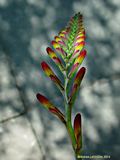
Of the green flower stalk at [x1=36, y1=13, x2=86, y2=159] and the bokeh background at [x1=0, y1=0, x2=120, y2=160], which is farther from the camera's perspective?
the bokeh background at [x1=0, y1=0, x2=120, y2=160]

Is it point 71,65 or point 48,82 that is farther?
point 48,82

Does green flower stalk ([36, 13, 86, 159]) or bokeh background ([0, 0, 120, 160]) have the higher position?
bokeh background ([0, 0, 120, 160])

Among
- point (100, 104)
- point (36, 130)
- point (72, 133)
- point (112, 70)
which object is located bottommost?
point (72, 133)

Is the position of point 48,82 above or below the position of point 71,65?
above

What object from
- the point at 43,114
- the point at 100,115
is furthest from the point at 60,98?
the point at 100,115

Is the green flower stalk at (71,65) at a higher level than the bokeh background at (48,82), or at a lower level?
lower

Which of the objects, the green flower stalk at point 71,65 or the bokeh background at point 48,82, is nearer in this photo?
the green flower stalk at point 71,65

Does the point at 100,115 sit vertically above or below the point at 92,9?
below

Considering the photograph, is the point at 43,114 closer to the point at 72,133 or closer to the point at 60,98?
the point at 60,98
